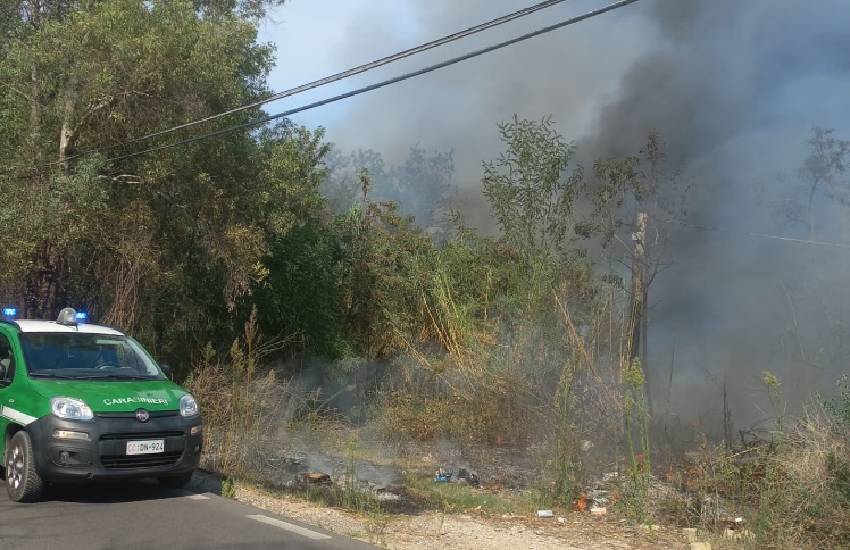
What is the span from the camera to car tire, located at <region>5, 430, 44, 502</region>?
292 inches

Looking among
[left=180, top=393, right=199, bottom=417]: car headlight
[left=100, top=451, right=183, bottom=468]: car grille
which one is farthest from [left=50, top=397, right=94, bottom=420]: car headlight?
[left=180, top=393, right=199, bottom=417]: car headlight

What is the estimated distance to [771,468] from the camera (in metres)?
6.89

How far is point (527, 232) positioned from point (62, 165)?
748cm

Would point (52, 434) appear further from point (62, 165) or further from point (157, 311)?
point (157, 311)

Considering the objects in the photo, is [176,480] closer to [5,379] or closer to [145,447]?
[145,447]

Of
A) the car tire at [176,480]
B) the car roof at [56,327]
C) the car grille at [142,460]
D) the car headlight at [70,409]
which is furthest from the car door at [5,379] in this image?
the car tire at [176,480]

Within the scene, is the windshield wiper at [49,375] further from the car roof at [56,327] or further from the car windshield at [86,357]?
the car roof at [56,327]

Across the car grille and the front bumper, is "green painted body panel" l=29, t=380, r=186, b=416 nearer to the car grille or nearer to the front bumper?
the front bumper

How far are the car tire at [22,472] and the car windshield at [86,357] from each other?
0.68m

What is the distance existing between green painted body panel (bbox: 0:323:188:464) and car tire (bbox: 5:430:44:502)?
0.62 feet

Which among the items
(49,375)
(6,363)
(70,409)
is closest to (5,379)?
(6,363)

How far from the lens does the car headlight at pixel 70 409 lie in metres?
7.36

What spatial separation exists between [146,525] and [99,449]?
0.93 metres

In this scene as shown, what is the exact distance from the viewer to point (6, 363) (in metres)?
8.36
